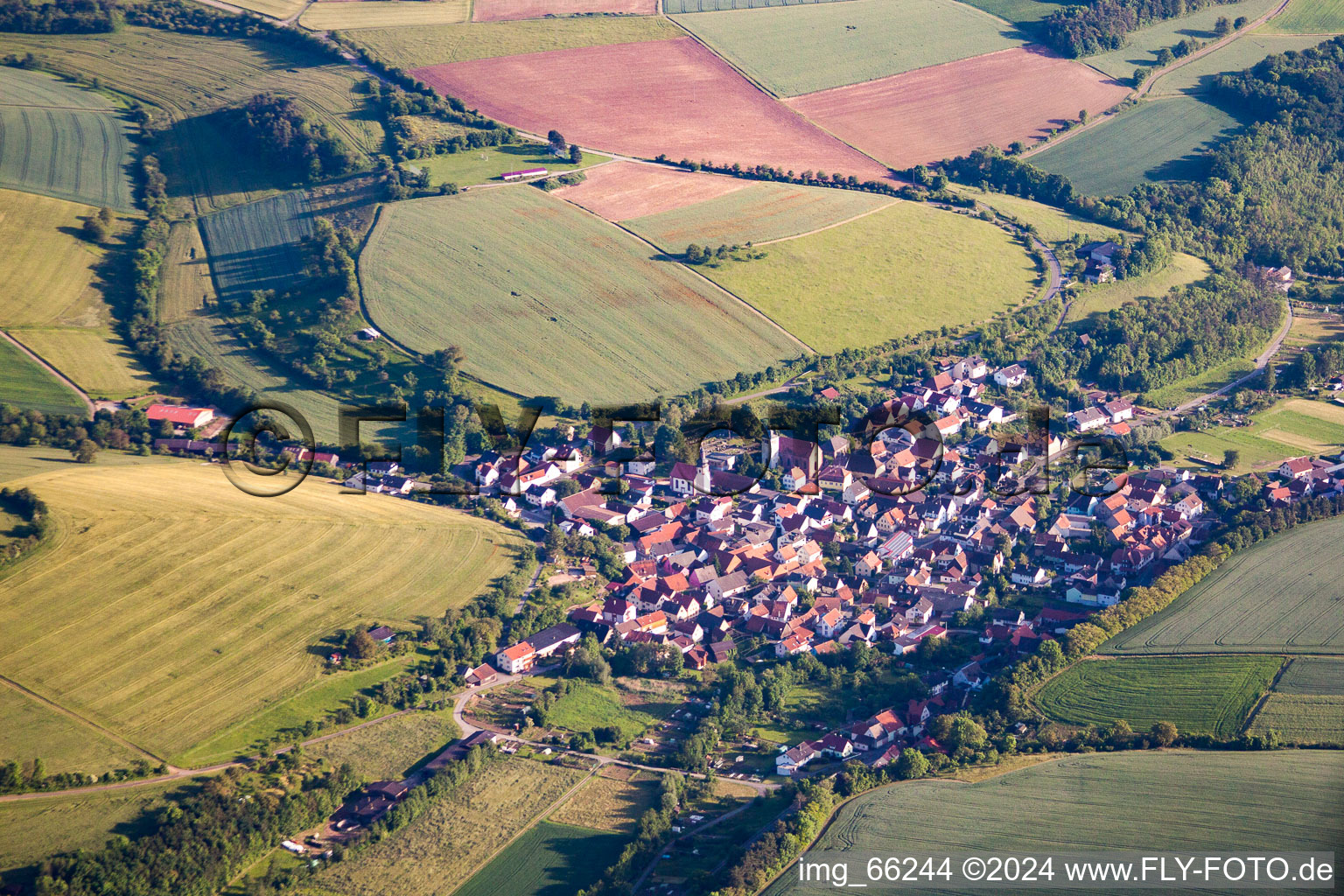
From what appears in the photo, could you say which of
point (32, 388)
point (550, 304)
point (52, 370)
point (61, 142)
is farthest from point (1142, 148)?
point (61, 142)

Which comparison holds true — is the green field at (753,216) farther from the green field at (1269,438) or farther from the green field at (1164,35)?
the green field at (1164,35)

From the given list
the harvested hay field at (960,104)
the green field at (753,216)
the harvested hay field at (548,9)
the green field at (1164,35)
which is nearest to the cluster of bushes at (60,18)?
the harvested hay field at (548,9)

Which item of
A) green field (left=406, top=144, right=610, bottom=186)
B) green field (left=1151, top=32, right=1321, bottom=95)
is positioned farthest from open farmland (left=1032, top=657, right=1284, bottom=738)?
green field (left=1151, top=32, right=1321, bottom=95)

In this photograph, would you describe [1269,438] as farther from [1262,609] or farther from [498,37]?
[498,37]

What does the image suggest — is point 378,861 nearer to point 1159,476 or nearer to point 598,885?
point 598,885

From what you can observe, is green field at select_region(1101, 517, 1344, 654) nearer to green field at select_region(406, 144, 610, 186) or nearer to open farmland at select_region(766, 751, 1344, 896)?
open farmland at select_region(766, 751, 1344, 896)

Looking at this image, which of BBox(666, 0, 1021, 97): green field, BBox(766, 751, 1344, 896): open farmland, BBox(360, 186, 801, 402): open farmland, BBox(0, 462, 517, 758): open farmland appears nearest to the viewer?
BBox(766, 751, 1344, 896): open farmland

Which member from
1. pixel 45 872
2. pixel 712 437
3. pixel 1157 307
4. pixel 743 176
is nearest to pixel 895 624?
pixel 712 437
